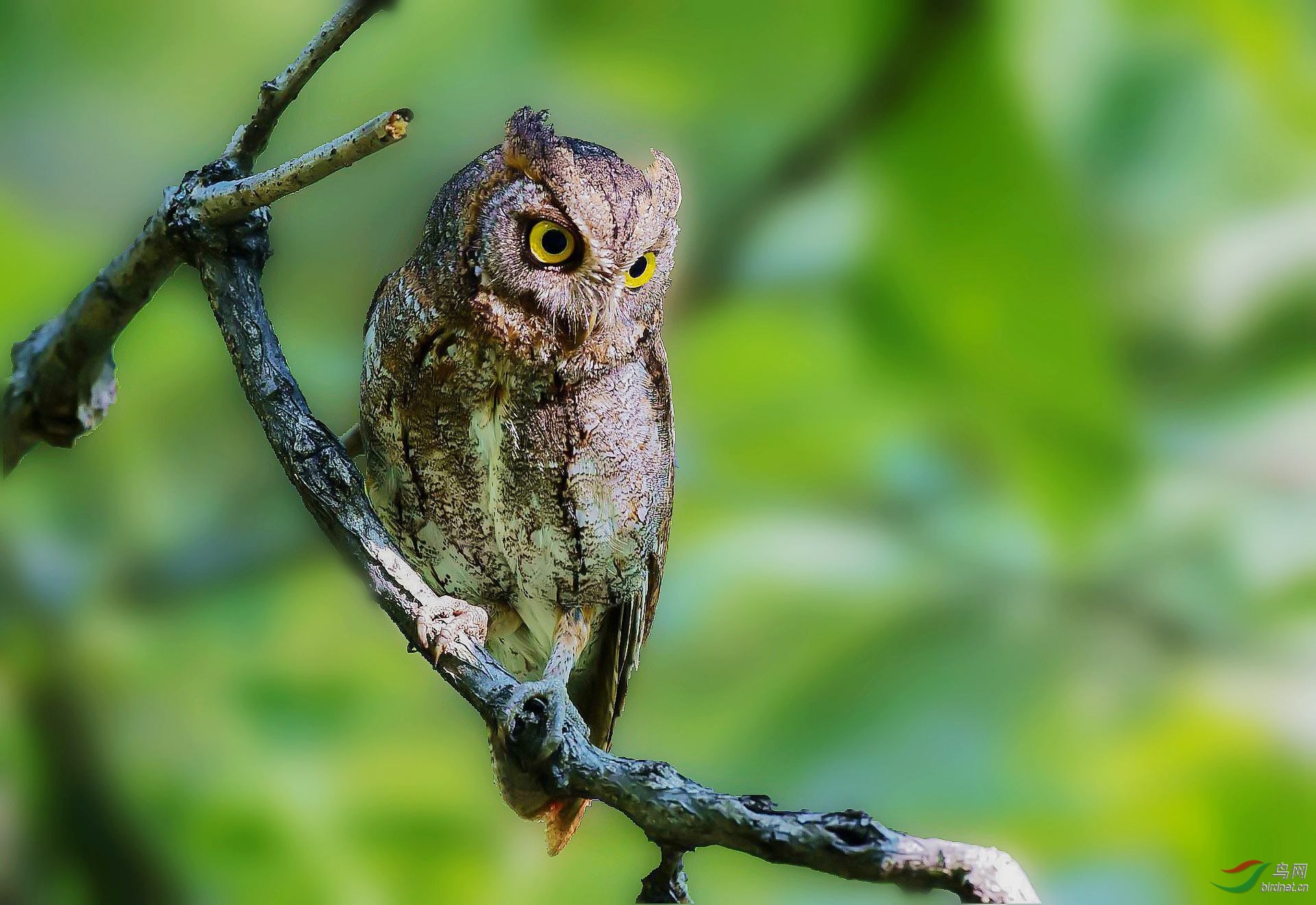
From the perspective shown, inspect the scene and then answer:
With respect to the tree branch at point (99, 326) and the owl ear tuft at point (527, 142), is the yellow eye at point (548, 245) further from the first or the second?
the tree branch at point (99, 326)

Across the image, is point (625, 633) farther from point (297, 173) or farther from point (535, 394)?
point (297, 173)

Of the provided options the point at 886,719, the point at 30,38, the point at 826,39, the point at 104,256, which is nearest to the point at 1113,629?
the point at 886,719

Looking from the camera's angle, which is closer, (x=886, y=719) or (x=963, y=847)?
(x=963, y=847)

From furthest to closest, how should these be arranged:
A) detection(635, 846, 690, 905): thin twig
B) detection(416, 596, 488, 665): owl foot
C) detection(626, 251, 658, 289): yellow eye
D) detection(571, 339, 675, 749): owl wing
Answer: detection(571, 339, 675, 749): owl wing
detection(626, 251, 658, 289): yellow eye
detection(416, 596, 488, 665): owl foot
detection(635, 846, 690, 905): thin twig

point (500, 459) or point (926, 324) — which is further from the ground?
point (926, 324)

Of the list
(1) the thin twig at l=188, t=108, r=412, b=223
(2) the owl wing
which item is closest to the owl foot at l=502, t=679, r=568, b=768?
(2) the owl wing

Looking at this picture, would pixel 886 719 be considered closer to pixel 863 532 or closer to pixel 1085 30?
pixel 863 532

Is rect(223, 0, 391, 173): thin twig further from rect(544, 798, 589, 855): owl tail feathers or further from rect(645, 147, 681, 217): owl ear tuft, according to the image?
rect(544, 798, 589, 855): owl tail feathers
